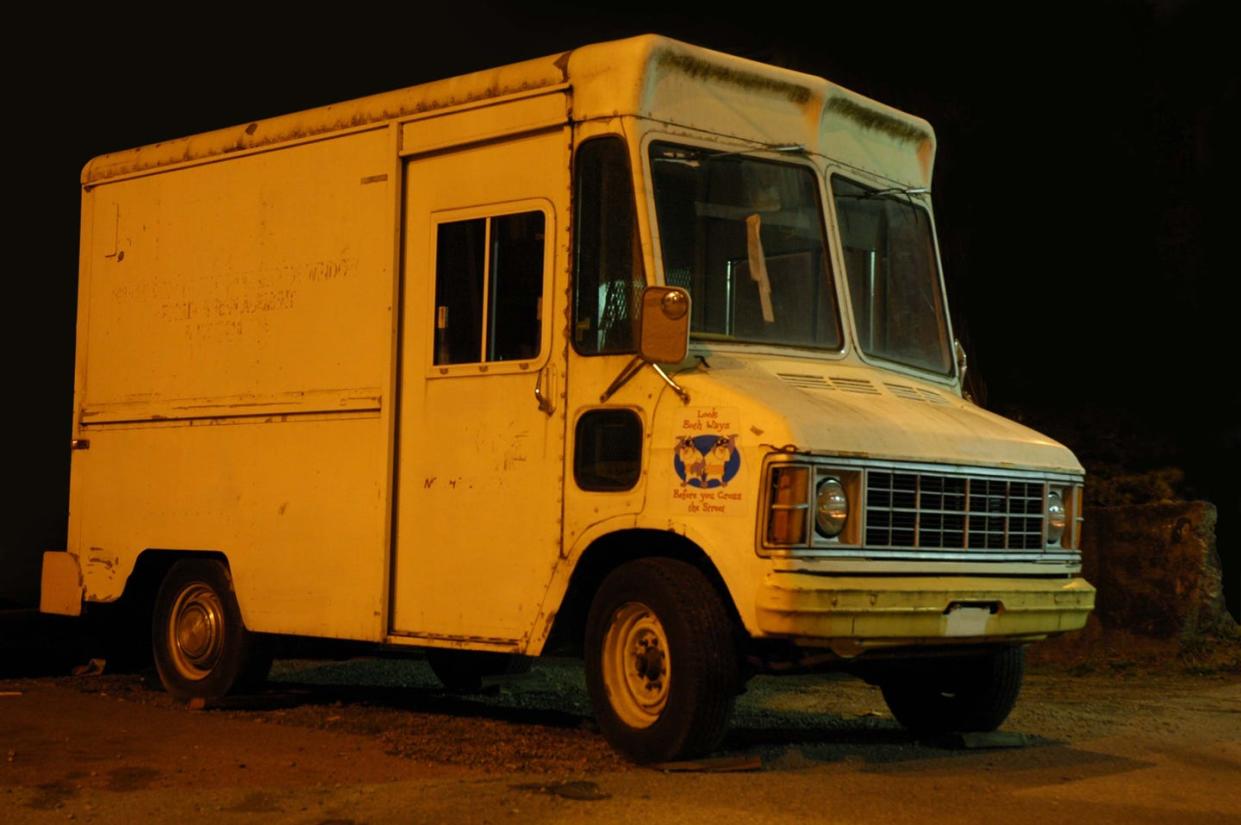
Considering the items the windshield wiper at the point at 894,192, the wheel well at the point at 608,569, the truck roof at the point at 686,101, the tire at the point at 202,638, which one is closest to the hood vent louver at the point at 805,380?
the wheel well at the point at 608,569

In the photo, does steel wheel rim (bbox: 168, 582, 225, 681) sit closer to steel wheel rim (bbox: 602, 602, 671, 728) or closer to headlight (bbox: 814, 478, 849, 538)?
steel wheel rim (bbox: 602, 602, 671, 728)

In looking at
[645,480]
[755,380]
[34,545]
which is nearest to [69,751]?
[645,480]

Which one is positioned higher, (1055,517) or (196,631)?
(1055,517)

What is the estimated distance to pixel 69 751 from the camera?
880 centimetres

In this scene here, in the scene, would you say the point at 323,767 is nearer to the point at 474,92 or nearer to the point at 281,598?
the point at 281,598

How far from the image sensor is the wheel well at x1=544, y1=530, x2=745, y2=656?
813 cm

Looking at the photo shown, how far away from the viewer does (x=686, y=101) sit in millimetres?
8586

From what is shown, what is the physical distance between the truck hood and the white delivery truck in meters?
0.02

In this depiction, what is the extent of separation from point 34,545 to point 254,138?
606 cm

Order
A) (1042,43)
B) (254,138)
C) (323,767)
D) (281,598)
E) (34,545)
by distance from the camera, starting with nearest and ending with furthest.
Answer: (323,767) → (281,598) → (254,138) → (34,545) → (1042,43)

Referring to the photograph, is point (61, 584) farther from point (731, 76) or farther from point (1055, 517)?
point (1055, 517)

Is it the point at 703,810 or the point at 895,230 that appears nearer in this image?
the point at 703,810

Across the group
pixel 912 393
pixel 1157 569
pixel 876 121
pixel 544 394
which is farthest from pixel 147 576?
pixel 1157 569

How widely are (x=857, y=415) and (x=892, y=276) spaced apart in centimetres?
168
